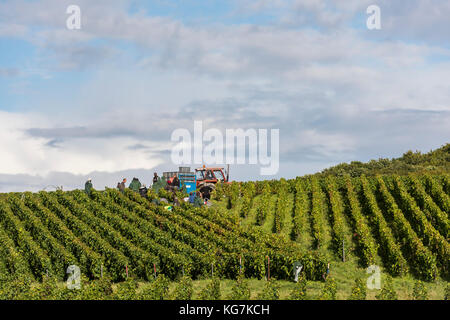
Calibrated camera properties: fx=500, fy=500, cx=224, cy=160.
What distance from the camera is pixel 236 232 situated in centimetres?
3080

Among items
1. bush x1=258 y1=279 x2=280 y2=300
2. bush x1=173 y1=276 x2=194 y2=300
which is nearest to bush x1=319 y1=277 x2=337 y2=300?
bush x1=258 y1=279 x2=280 y2=300

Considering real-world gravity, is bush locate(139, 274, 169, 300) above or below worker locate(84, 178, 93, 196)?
below

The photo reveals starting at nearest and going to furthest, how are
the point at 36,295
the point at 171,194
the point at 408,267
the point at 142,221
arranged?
1. the point at 36,295
2. the point at 408,267
3. the point at 142,221
4. the point at 171,194

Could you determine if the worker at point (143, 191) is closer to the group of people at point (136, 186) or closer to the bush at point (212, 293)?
the group of people at point (136, 186)

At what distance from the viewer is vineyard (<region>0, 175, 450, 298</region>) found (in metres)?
26.1

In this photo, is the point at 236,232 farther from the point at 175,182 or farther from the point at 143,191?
the point at 175,182

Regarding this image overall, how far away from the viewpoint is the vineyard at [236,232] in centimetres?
2606

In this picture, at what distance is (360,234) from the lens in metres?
30.0

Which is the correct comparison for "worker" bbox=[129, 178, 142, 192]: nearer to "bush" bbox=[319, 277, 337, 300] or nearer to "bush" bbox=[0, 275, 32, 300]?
"bush" bbox=[0, 275, 32, 300]

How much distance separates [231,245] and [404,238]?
1075 cm

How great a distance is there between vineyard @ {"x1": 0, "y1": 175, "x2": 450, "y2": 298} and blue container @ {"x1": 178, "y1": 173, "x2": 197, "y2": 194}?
2223 millimetres
